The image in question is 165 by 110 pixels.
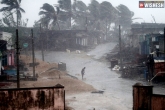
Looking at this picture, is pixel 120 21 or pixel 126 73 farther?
pixel 120 21

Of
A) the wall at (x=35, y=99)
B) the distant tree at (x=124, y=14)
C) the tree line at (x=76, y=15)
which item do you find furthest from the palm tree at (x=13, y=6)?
the wall at (x=35, y=99)

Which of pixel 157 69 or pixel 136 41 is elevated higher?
pixel 136 41

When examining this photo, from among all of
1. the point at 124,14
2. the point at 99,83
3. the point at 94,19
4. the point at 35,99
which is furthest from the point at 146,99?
the point at 124,14

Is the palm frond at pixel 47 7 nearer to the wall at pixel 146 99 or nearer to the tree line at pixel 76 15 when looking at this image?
the tree line at pixel 76 15

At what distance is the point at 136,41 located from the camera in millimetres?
44688

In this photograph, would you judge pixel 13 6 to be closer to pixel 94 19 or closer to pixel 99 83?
pixel 94 19

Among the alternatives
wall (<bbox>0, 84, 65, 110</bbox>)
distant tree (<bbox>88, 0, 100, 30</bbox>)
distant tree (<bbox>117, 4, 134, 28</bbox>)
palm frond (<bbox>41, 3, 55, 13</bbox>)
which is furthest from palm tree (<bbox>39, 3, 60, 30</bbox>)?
wall (<bbox>0, 84, 65, 110</bbox>)

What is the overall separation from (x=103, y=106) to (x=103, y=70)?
58.1 feet

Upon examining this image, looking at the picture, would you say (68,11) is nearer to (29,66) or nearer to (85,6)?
(85,6)

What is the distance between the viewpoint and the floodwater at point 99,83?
15.0 m

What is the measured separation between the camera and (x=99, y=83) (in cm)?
2397

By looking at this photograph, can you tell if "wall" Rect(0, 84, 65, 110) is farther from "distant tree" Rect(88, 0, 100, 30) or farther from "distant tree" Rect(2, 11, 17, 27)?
"distant tree" Rect(88, 0, 100, 30)

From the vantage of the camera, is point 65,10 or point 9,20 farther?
point 65,10

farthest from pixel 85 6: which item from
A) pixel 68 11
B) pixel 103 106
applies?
pixel 103 106
